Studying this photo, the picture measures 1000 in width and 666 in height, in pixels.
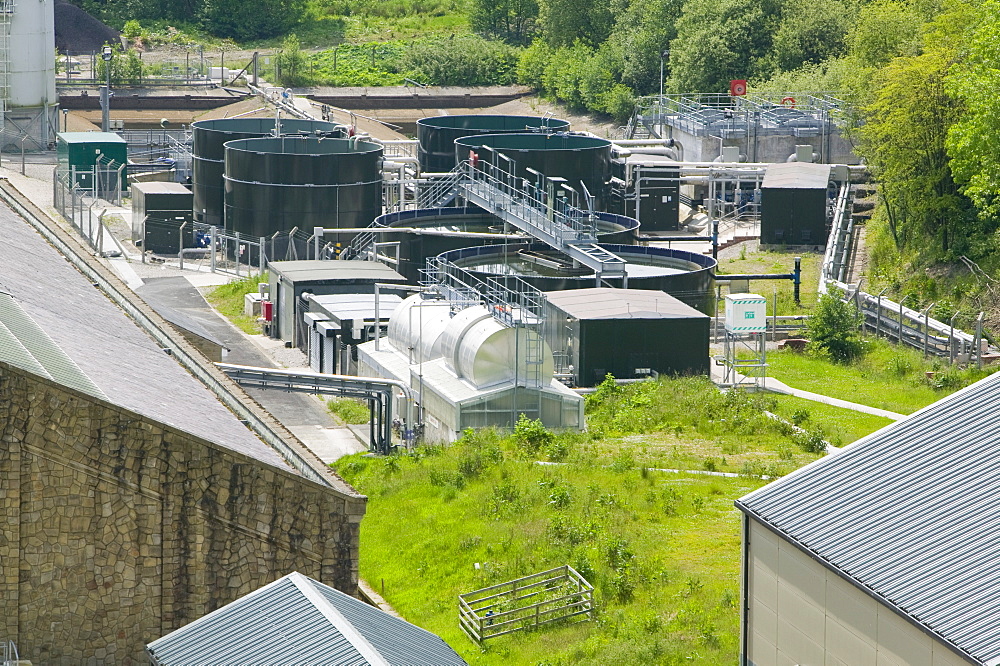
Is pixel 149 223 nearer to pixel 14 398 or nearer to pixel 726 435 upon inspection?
pixel 726 435

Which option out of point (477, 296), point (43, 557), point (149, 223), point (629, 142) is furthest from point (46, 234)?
point (629, 142)

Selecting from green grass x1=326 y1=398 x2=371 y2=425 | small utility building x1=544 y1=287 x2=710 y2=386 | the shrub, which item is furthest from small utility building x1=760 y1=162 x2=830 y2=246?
the shrub

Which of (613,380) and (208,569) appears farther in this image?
(613,380)

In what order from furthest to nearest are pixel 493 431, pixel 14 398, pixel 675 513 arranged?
Result: pixel 493 431, pixel 675 513, pixel 14 398

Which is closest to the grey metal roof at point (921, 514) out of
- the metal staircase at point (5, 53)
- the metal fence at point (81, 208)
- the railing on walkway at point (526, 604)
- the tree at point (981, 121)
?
the railing on walkway at point (526, 604)

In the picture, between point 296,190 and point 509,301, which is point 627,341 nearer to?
point 509,301

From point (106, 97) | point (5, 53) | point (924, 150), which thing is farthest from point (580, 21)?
point (924, 150)

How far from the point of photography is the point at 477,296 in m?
45.4

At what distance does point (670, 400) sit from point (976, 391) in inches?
731

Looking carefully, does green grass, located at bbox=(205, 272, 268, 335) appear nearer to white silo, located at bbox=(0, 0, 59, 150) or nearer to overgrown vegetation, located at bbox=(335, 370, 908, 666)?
overgrown vegetation, located at bbox=(335, 370, 908, 666)

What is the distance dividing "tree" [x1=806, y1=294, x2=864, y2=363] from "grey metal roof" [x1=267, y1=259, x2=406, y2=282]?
526 inches

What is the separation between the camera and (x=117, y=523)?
23.7 meters

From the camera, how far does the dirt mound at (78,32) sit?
431ft

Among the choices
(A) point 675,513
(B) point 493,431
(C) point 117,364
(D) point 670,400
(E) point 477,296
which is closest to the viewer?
(C) point 117,364
